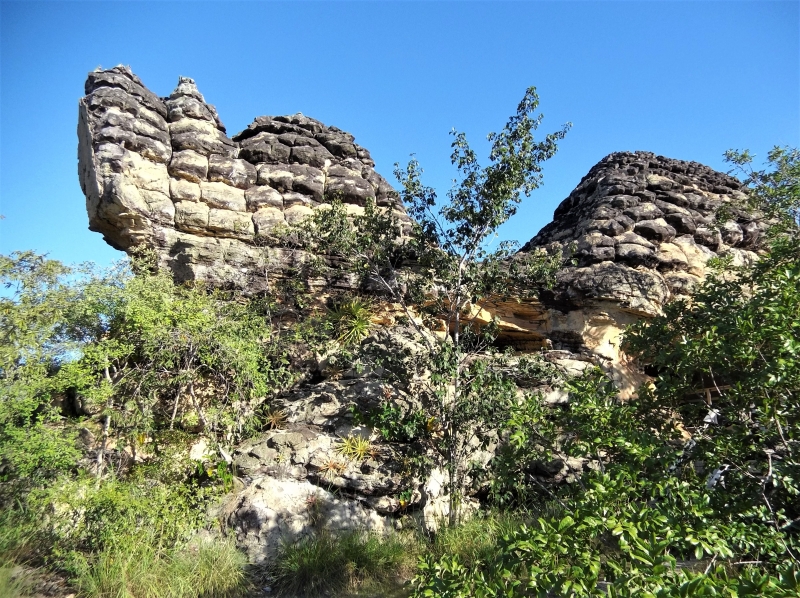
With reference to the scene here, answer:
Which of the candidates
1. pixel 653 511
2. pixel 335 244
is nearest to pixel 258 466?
pixel 335 244

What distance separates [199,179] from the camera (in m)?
13.3

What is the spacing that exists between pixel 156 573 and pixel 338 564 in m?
2.53

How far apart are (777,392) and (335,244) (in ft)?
26.1

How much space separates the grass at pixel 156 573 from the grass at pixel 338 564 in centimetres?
69

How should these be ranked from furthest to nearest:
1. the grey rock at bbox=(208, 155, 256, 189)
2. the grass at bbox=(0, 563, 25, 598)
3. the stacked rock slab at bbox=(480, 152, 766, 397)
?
the grey rock at bbox=(208, 155, 256, 189)
the stacked rock slab at bbox=(480, 152, 766, 397)
the grass at bbox=(0, 563, 25, 598)

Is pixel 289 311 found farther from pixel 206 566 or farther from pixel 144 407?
pixel 206 566

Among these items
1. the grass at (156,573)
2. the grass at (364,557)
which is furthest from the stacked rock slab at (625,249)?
the grass at (156,573)

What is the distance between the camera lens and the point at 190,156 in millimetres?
13398

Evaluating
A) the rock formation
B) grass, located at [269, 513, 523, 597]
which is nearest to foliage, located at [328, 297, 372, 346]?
the rock formation

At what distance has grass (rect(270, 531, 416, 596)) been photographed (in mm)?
7312

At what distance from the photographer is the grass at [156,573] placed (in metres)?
6.40

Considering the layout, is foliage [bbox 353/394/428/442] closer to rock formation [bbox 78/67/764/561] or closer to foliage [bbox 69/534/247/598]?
rock formation [bbox 78/67/764/561]

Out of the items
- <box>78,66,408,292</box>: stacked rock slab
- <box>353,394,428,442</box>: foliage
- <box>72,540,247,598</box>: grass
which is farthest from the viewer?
<box>78,66,408,292</box>: stacked rock slab

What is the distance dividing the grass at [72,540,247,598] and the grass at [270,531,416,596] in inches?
27.1
